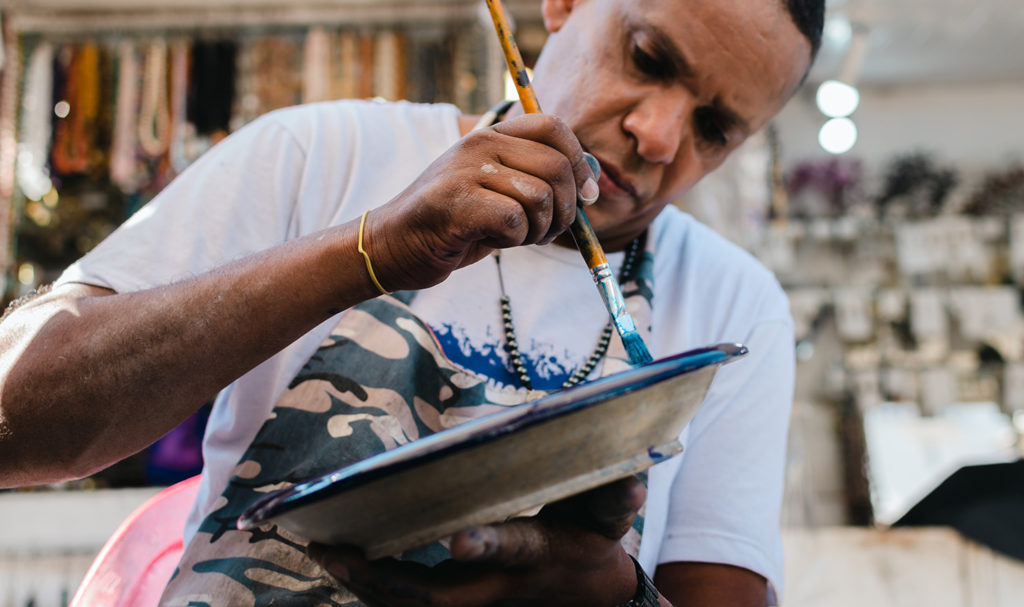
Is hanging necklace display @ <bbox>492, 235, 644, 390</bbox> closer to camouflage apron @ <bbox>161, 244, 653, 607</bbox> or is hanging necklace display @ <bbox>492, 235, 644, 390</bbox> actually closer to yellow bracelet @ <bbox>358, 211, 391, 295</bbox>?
camouflage apron @ <bbox>161, 244, 653, 607</bbox>

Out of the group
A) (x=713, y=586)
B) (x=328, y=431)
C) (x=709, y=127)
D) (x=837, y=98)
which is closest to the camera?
(x=328, y=431)

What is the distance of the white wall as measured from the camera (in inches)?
267

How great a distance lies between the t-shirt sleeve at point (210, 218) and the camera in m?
0.91

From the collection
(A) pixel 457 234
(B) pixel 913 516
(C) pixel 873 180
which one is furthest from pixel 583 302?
(C) pixel 873 180

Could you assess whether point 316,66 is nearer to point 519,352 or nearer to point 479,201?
point 519,352

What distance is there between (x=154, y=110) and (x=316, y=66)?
934 mm

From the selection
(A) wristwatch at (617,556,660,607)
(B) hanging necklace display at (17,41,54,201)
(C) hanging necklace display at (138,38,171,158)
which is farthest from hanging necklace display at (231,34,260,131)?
(A) wristwatch at (617,556,660,607)

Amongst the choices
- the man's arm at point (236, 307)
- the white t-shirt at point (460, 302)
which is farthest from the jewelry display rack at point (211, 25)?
the man's arm at point (236, 307)

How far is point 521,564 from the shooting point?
588mm

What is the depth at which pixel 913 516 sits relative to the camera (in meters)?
3.09

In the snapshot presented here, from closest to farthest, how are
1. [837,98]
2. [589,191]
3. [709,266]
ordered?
1. [589,191]
2. [709,266]
3. [837,98]

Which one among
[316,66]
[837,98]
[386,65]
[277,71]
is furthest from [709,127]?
[837,98]

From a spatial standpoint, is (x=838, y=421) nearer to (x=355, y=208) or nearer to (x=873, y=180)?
(x=873, y=180)

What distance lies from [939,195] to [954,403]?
1526 millimetres
